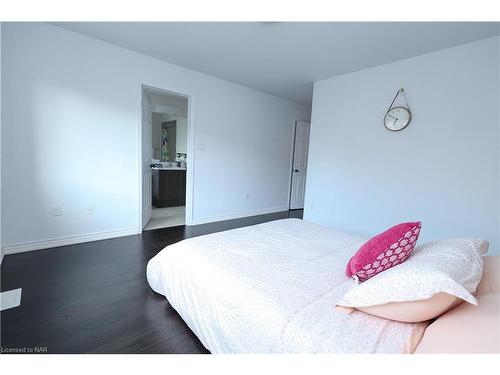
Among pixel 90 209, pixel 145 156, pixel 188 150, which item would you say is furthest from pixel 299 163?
pixel 90 209

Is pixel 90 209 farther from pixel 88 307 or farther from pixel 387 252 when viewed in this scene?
pixel 387 252

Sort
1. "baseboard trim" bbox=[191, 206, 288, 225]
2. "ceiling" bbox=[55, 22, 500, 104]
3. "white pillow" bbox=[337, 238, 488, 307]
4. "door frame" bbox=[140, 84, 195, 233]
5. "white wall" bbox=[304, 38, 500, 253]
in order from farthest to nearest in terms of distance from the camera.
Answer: "baseboard trim" bbox=[191, 206, 288, 225] < "door frame" bbox=[140, 84, 195, 233] < "white wall" bbox=[304, 38, 500, 253] < "ceiling" bbox=[55, 22, 500, 104] < "white pillow" bbox=[337, 238, 488, 307]

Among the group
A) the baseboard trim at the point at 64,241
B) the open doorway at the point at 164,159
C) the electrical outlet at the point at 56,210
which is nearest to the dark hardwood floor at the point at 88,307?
the baseboard trim at the point at 64,241

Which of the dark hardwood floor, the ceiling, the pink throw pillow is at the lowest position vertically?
the dark hardwood floor

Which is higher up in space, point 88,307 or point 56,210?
point 56,210

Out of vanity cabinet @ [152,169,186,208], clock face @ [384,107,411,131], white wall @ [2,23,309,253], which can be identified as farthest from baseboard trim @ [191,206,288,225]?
clock face @ [384,107,411,131]

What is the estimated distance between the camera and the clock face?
2734mm

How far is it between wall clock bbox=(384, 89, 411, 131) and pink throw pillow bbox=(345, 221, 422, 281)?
2.12 metres

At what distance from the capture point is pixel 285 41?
8.08 feet

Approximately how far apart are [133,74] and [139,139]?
2.67 feet

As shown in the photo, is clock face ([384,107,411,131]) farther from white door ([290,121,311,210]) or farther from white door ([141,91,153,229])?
white door ([141,91,153,229])

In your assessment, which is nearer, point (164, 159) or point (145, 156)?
point (145, 156)

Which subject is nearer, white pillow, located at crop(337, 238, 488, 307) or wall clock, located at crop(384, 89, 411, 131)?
white pillow, located at crop(337, 238, 488, 307)

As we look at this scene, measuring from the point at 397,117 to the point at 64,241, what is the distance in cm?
421
